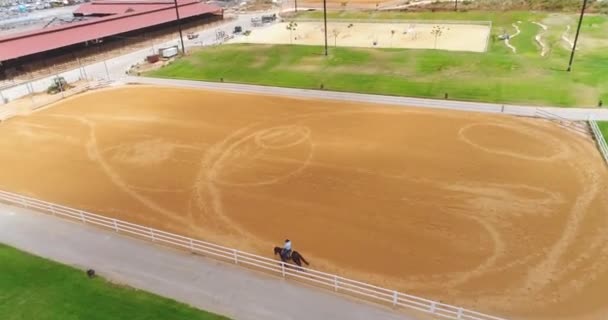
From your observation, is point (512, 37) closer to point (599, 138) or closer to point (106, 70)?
point (599, 138)

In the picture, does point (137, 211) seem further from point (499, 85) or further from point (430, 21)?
point (430, 21)

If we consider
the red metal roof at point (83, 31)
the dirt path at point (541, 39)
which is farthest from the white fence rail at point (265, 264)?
the dirt path at point (541, 39)

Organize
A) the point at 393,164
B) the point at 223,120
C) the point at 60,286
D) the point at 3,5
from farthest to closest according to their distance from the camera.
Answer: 1. the point at 3,5
2. the point at 223,120
3. the point at 393,164
4. the point at 60,286

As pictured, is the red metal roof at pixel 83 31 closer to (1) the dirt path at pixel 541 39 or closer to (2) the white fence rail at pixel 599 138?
(1) the dirt path at pixel 541 39

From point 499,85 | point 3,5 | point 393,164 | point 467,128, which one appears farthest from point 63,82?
point 3,5

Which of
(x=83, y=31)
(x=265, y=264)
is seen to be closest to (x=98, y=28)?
(x=83, y=31)

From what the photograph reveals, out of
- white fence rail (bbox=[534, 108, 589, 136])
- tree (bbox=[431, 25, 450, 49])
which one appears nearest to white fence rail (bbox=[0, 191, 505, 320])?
white fence rail (bbox=[534, 108, 589, 136])

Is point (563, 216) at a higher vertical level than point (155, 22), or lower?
lower
